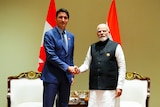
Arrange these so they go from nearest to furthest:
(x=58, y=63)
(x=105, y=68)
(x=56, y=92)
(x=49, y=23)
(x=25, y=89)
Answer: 1. (x=58, y=63)
2. (x=56, y=92)
3. (x=105, y=68)
4. (x=49, y=23)
5. (x=25, y=89)

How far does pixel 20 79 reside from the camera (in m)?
3.57

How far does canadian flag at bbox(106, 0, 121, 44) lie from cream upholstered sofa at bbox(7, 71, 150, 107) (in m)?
0.62

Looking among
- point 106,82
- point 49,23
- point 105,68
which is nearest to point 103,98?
point 106,82

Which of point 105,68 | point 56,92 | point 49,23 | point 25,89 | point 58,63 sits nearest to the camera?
point 58,63

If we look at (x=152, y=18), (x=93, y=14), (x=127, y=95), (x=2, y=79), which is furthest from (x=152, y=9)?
(x=2, y=79)

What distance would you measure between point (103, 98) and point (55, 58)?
2.39 ft

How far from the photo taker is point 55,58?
224 centimetres

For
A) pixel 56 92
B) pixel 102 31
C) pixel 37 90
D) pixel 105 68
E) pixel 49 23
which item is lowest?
pixel 37 90

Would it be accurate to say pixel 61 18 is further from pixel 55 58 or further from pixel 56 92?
pixel 56 92

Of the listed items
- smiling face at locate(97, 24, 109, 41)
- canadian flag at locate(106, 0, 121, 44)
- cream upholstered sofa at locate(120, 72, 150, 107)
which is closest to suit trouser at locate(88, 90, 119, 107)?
smiling face at locate(97, 24, 109, 41)

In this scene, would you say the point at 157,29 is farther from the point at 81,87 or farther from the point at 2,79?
the point at 2,79

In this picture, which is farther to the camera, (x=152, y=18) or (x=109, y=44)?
(x=152, y=18)

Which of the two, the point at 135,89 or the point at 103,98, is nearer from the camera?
the point at 103,98

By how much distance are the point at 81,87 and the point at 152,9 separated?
5.31 ft
